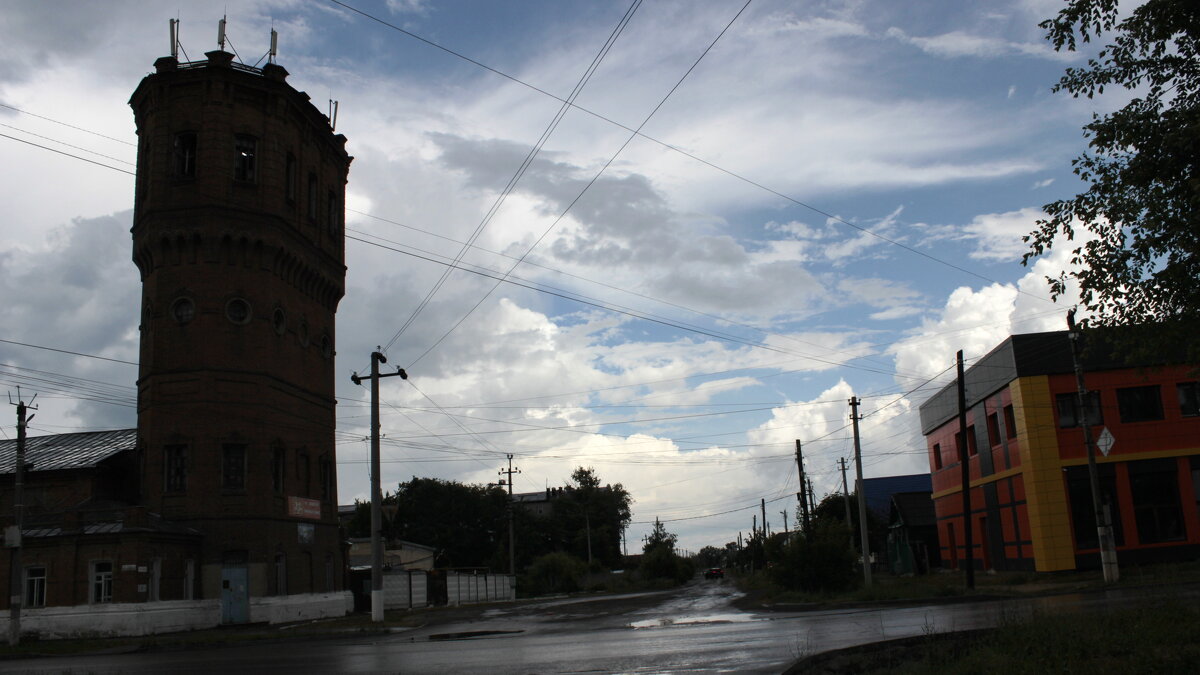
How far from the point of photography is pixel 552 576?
72.6 m

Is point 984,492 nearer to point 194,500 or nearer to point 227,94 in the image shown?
point 194,500

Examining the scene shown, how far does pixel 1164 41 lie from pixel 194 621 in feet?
110

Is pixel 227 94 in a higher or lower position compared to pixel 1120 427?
higher

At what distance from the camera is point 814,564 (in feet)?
116

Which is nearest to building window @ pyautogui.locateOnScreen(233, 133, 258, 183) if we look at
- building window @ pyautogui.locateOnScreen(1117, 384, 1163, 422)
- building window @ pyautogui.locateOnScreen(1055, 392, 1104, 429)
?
building window @ pyautogui.locateOnScreen(1055, 392, 1104, 429)

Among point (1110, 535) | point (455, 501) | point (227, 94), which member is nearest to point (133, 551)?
point (227, 94)

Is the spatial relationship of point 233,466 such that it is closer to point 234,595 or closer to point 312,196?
point 234,595

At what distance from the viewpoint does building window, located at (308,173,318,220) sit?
137 feet

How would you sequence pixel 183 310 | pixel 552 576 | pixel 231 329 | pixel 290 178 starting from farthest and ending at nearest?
pixel 552 576, pixel 290 178, pixel 183 310, pixel 231 329

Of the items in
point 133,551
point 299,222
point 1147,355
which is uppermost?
point 299,222

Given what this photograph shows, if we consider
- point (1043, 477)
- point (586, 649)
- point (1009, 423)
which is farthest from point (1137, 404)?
point (586, 649)

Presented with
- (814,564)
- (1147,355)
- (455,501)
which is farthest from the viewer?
(455,501)

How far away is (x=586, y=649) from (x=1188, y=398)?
31121 mm

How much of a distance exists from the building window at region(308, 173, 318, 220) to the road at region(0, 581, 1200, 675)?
72.4 feet
